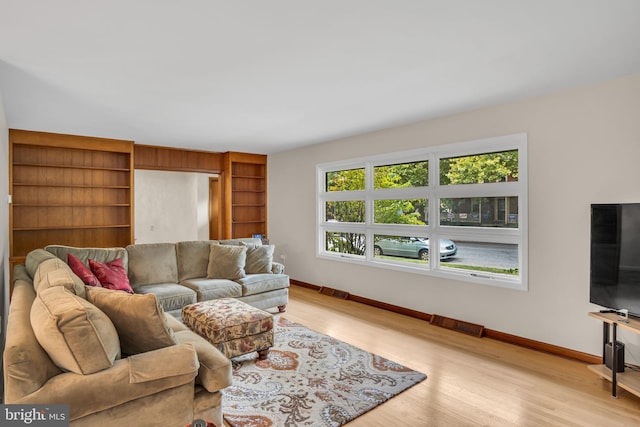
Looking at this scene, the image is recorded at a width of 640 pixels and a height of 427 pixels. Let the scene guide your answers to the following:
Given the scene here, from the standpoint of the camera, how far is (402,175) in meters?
4.83

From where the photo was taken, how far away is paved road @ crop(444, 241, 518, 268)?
3787 millimetres

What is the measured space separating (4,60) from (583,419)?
15.4 feet

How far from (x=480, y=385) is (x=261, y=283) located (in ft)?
8.99

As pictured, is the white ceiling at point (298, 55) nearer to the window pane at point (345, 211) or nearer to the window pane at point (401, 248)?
the window pane at point (401, 248)

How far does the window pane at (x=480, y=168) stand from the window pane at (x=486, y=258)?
2.35 feet

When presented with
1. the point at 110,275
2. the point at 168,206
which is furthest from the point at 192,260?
the point at 168,206

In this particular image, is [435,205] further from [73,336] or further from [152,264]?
[73,336]

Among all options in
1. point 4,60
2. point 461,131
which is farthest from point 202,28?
point 461,131

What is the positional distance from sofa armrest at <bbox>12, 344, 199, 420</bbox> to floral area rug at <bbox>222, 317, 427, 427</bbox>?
0.72m

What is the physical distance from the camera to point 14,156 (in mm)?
5027

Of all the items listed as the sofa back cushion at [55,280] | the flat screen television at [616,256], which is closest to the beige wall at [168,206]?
the sofa back cushion at [55,280]

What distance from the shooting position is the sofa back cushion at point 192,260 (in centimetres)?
471

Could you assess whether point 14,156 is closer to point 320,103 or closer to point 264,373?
point 320,103

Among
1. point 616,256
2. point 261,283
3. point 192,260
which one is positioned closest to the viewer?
point 616,256
